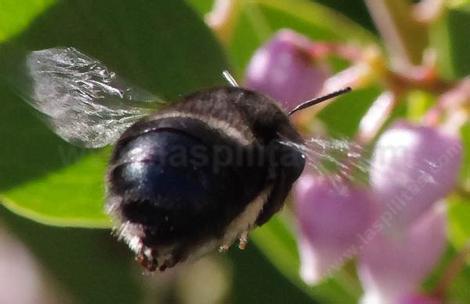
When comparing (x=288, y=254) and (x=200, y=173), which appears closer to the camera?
(x=200, y=173)

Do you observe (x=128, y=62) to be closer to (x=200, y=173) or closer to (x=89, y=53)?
(x=89, y=53)

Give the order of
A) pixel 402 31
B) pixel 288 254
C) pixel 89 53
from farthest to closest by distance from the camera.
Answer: pixel 288 254
pixel 402 31
pixel 89 53

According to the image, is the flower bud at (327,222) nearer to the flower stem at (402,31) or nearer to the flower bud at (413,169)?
the flower bud at (413,169)

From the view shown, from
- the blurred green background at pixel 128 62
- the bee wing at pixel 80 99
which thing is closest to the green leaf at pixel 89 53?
the blurred green background at pixel 128 62

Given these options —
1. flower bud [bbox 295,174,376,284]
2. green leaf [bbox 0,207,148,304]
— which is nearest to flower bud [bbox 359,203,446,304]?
flower bud [bbox 295,174,376,284]

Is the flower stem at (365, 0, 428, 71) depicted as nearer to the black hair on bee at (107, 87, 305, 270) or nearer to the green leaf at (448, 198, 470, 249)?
the green leaf at (448, 198, 470, 249)

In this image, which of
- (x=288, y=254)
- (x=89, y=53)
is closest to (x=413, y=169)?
(x=89, y=53)
